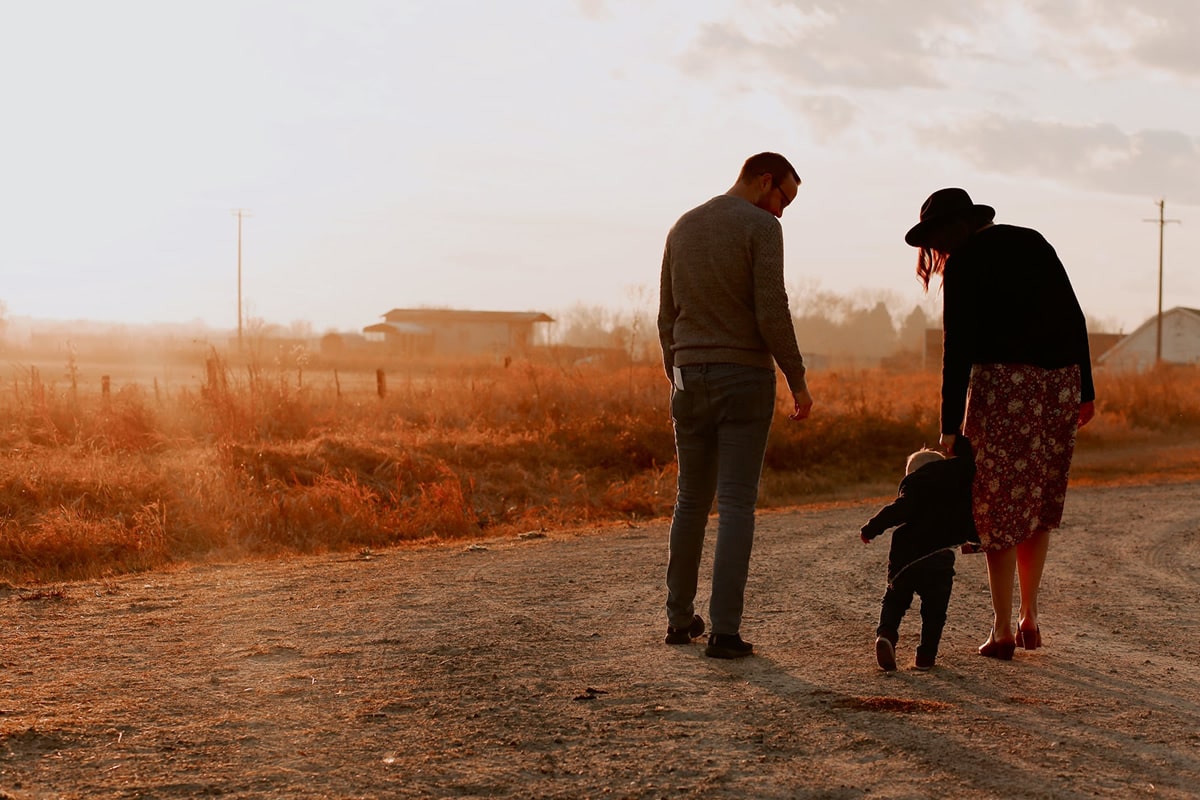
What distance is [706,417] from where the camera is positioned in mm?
5441

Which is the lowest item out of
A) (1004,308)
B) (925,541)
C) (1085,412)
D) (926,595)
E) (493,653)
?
(493,653)

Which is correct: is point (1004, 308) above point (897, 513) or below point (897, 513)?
above

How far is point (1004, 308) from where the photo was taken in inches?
206

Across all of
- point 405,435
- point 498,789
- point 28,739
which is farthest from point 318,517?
point 498,789

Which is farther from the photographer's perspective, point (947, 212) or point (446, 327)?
point (446, 327)

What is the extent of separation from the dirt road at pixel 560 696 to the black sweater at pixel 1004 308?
4.33 ft

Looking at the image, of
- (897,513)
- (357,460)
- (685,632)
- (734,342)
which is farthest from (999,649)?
(357,460)

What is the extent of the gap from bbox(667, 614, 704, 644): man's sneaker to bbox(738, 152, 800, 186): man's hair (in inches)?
80.7

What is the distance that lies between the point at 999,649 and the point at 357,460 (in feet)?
36.4

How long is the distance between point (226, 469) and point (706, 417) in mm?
9270

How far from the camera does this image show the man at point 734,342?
523 centimetres

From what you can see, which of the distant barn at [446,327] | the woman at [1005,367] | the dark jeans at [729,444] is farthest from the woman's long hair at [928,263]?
the distant barn at [446,327]

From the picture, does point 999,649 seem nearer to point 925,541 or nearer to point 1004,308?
point 925,541

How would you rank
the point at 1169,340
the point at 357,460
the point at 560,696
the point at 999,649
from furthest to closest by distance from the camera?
1. the point at 1169,340
2. the point at 357,460
3. the point at 999,649
4. the point at 560,696
